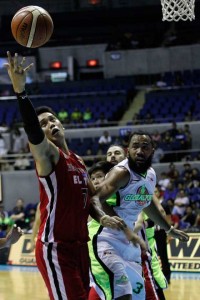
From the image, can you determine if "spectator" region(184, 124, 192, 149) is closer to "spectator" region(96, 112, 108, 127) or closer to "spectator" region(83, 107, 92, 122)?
"spectator" region(96, 112, 108, 127)

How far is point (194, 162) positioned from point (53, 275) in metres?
15.2

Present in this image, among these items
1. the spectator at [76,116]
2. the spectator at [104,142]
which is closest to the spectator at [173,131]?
the spectator at [104,142]

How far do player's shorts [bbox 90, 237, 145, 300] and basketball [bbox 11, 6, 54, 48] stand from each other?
1741mm

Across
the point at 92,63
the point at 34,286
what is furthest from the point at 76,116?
the point at 34,286

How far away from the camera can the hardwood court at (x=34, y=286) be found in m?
10.1

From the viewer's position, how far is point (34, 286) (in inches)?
455

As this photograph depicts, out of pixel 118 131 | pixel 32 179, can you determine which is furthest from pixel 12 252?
pixel 118 131

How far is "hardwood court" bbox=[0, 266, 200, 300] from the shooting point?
10.1m

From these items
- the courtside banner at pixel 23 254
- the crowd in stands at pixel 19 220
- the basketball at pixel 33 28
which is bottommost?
the courtside banner at pixel 23 254

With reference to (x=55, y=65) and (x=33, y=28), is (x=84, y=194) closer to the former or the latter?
(x=33, y=28)

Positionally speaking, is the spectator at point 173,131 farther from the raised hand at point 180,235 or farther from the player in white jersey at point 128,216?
the player in white jersey at point 128,216

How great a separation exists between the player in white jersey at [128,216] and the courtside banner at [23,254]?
30.7 ft

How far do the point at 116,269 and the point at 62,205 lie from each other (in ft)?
4.08

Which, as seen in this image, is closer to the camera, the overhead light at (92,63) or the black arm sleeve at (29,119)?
the black arm sleeve at (29,119)
